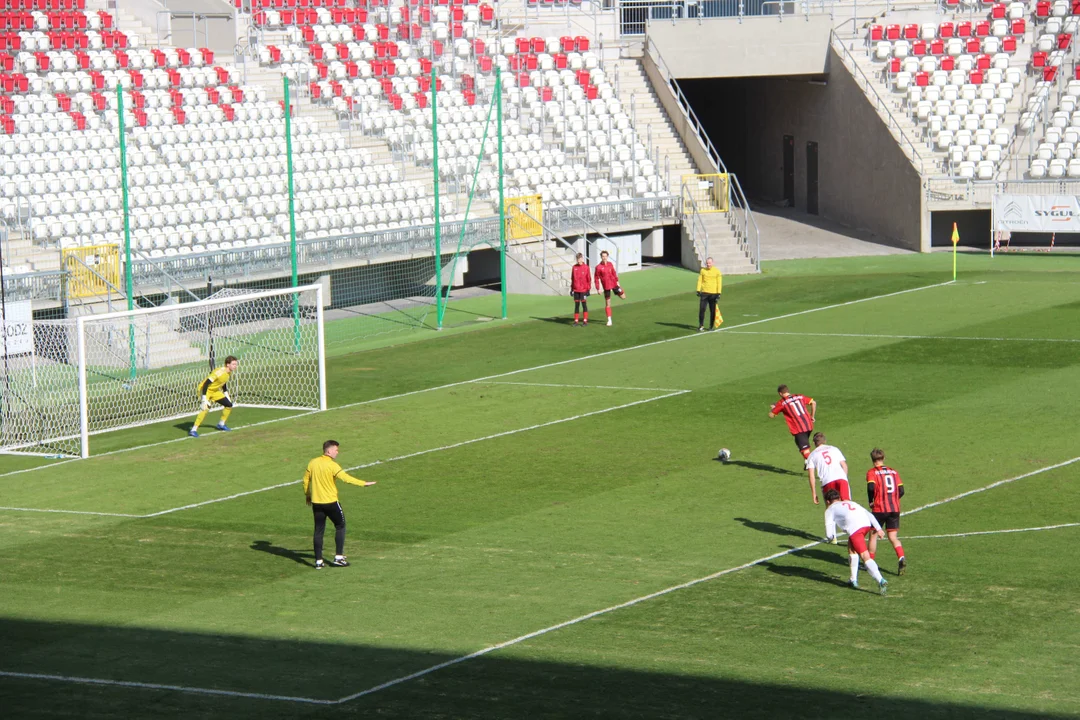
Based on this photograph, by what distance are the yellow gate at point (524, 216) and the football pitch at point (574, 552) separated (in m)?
9.68

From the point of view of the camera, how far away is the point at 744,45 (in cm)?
4888

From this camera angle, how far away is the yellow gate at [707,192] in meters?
44.2

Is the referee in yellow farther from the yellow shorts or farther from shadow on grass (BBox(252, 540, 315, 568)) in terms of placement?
the yellow shorts

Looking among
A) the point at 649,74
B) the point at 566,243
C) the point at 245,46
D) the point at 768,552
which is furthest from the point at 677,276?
the point at 768,552

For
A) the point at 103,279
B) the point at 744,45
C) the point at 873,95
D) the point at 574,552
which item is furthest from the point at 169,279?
the point at 873,95

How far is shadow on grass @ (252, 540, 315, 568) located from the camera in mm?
17219

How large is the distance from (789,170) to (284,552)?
38262 mm

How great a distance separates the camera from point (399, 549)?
17578 millimetres

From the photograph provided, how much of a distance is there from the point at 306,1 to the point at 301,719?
36458 mm

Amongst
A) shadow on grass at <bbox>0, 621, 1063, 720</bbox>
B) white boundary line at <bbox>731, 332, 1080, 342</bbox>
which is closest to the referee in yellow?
shadow on grass at <bbox>0, 621, 1063, 720</bbox>

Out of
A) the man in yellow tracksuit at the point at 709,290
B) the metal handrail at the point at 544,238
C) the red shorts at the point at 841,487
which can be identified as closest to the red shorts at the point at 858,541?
the red shorts at the point at 841,487

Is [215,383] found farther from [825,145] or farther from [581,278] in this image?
[825,145]

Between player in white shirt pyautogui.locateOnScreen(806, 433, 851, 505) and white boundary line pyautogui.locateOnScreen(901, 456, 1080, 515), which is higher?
player in white shirt pyautogui.locateOnScreen(806, 433, 851, 505)

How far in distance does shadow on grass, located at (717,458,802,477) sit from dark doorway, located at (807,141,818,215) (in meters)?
30.9
